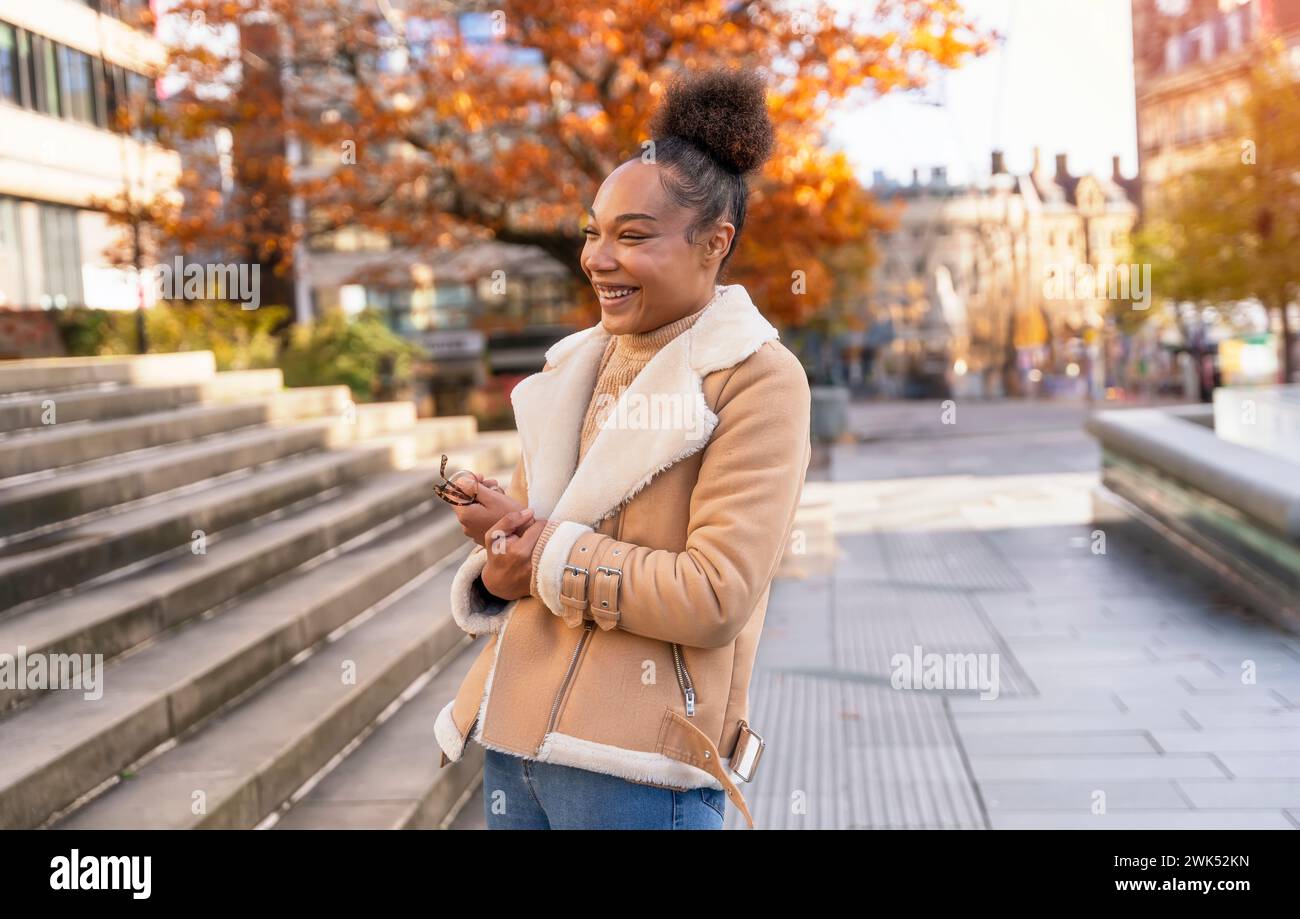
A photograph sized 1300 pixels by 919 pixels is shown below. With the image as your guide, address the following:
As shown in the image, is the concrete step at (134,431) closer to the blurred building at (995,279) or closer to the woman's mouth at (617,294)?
the woman's mouth at (617,294)

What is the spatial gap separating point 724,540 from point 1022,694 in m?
4.88

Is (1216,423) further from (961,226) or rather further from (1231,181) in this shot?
(961,226)

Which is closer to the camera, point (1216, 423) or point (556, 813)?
point (556, 813)

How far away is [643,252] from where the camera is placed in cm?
194

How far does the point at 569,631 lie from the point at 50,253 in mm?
31595

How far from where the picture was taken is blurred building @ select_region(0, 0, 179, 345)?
28297 millimetres

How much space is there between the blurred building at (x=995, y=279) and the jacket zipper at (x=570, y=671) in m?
37.9

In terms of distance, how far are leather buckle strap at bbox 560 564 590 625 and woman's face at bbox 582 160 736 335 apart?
0.38 m

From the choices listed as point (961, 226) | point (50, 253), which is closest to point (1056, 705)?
point (50, 253)

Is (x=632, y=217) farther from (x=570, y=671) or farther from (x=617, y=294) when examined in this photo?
(x=570, y=671)

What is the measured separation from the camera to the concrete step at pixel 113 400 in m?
6.34

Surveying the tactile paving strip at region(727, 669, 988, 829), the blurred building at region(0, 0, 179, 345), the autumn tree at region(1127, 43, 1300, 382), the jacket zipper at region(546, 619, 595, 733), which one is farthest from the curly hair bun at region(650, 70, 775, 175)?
the blurred building at region(0, 0, 179, 345)

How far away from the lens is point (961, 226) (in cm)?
7588
